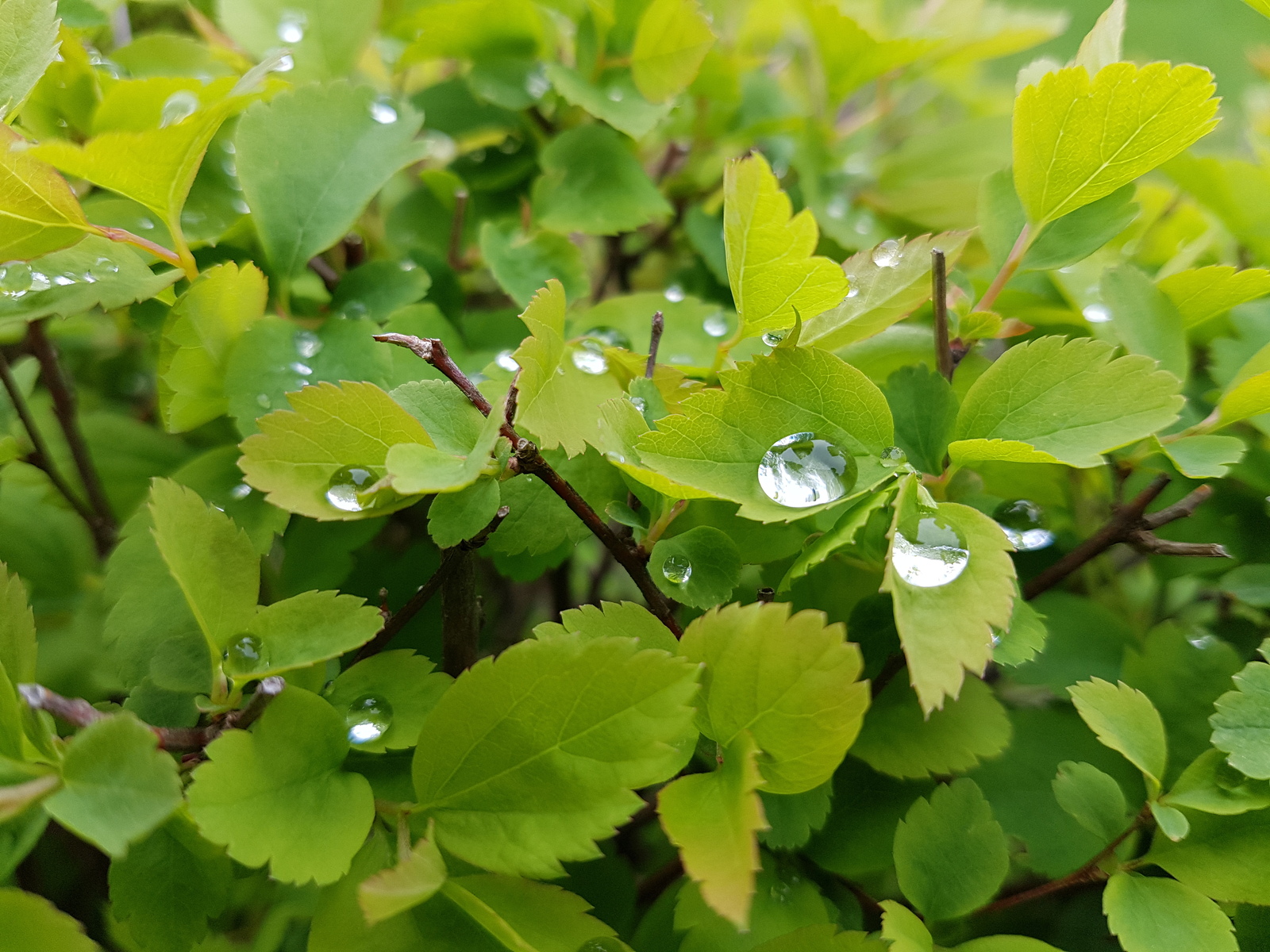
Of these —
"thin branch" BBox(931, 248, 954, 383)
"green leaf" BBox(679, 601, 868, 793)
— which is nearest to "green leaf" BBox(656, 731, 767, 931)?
"green leaf" BBox(679, 601, 868, 793)

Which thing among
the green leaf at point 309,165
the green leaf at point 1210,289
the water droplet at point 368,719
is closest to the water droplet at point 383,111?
the green leaf at point 309,165

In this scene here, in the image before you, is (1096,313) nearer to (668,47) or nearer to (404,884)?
(668,47)

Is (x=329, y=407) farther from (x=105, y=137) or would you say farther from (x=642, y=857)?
(x=642, y=857)

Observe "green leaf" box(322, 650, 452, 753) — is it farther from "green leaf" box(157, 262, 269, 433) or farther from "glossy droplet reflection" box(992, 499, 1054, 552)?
"glossy droplet reflection" box(992, 499, 1054, 552)

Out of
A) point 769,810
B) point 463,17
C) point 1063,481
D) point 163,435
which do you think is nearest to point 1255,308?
point 1063,481

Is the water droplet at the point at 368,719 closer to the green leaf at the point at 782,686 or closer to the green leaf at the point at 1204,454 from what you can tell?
the green leaf at the point at 782,686
